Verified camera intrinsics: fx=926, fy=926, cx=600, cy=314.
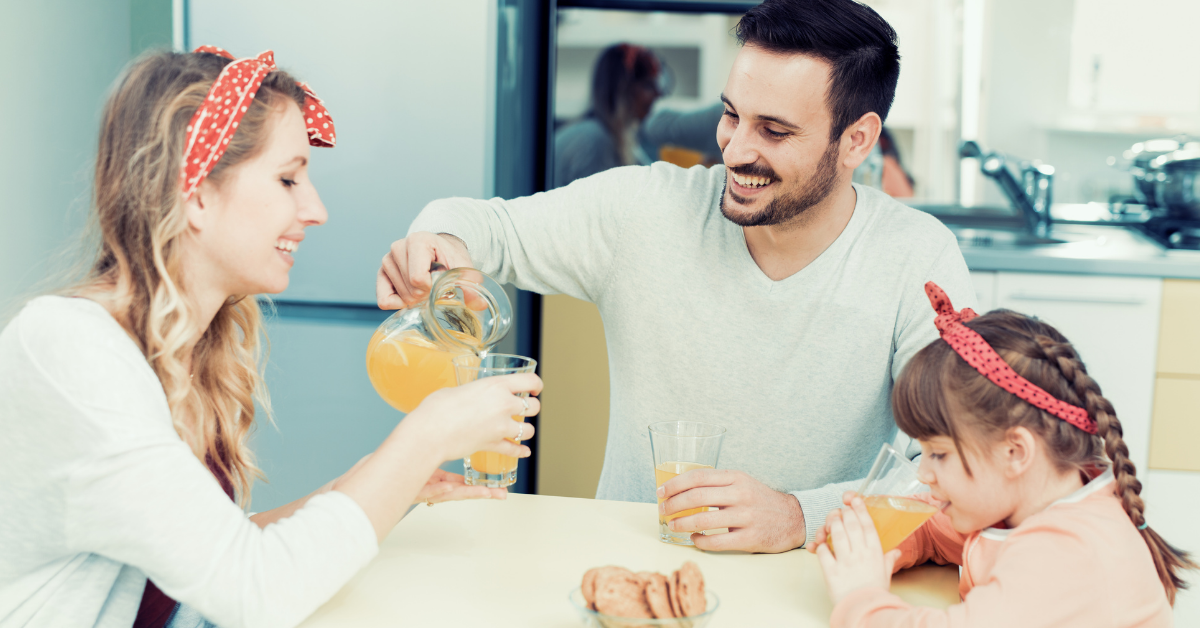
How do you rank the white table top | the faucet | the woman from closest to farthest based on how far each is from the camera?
the white table top
the faucet
the woman

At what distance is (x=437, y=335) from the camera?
3.47ft

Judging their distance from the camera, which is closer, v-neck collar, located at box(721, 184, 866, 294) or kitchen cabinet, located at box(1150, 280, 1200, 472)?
v-neck collar, located at box(721, 184, 866, 294)

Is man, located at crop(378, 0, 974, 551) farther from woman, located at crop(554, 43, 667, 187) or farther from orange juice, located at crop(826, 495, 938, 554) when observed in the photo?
woman, located at crop(554, 43, 667, 187)

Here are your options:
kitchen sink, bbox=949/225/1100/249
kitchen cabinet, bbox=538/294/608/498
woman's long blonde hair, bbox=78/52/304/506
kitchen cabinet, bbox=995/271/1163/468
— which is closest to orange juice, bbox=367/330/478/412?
woman's long blonde hair, bbox=78/52/304/506

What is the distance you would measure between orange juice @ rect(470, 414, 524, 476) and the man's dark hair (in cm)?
70

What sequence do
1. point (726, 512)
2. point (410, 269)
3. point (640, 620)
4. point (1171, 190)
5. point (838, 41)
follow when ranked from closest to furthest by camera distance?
point (640, 620), point (726, 512), point (410, 269), point (838, 41), point (1171, 190)

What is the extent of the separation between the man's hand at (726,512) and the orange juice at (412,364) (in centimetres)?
28

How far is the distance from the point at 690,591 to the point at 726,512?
25 cm

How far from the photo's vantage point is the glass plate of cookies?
2.42ft

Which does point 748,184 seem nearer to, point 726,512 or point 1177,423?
point 726,512

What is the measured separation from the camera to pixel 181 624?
996 millimetres

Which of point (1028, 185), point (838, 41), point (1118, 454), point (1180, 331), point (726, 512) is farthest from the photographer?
point (1028, 185)

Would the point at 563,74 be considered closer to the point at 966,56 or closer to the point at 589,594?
the point at 966,56

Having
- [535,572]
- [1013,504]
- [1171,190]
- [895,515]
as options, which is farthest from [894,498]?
[1171,190]
